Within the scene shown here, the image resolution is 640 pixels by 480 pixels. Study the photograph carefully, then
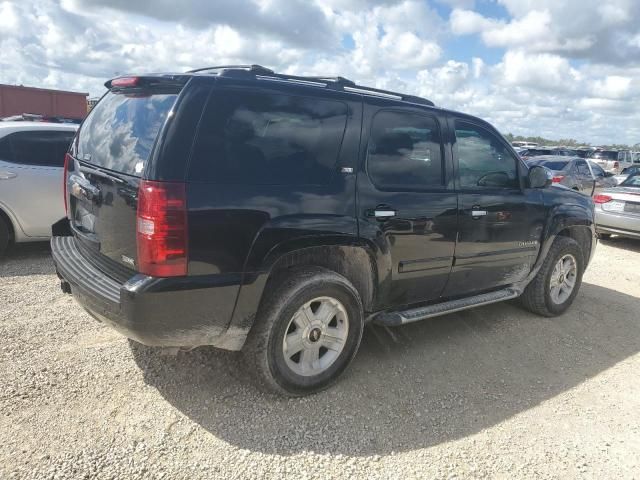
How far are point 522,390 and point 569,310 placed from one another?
2179 mm

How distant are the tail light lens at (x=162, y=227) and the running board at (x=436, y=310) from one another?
162 centimetres

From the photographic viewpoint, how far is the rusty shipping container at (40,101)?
20.6 meters

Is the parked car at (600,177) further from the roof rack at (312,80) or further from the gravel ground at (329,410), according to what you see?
the roof rack at (312,80)

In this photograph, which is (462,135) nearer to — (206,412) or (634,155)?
(206,412)

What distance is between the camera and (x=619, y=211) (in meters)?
9.23

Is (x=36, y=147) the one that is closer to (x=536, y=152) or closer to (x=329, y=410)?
(x=329, y=410)

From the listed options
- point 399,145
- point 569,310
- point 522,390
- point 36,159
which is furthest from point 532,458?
point 36,159

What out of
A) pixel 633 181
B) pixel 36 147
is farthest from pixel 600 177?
pixel 36 147

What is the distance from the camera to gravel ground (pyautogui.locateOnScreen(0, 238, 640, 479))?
2711 millimetres

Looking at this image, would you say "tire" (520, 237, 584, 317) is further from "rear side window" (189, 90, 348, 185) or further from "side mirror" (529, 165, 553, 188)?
"rear side window" (189, 90, 348, 185)

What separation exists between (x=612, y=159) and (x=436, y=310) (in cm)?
2736

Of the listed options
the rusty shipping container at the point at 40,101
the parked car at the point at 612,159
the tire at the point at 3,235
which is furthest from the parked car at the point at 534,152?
the rusty shipping container at the point at 40,101

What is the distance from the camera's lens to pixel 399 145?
11.9 ft

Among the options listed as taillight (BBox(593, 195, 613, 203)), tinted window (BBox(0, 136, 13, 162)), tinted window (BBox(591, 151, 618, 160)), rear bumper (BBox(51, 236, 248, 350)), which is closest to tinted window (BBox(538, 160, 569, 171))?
taillight (BBox(593, 195, 613, 203))
